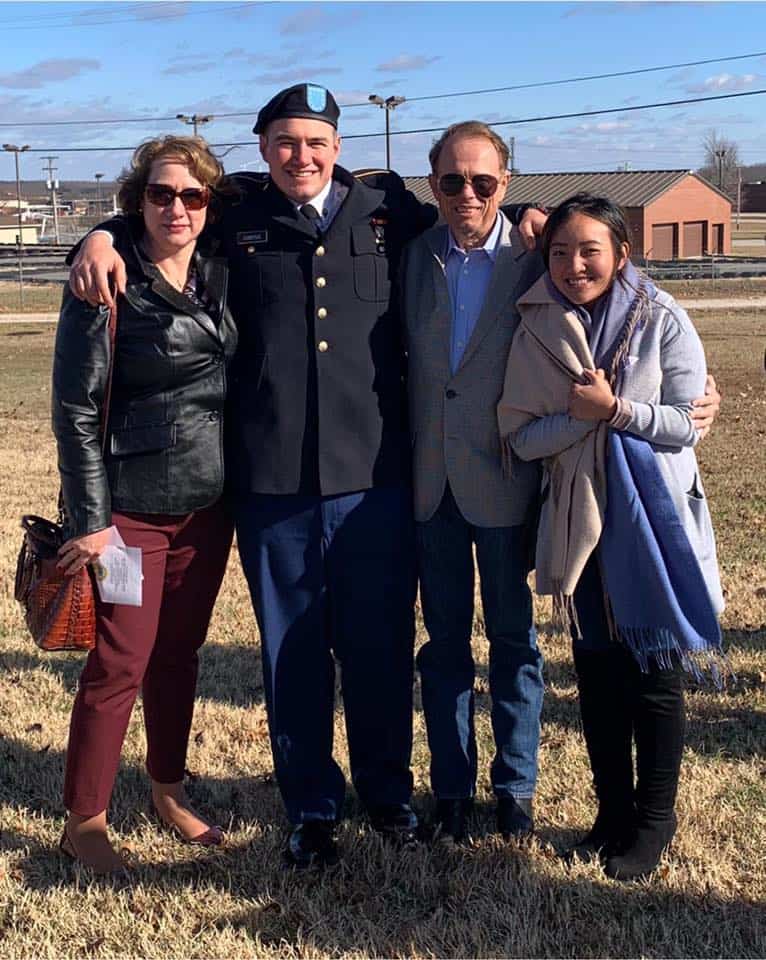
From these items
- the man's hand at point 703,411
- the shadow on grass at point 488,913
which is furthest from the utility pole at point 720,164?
the shadow on grass at point 488,913

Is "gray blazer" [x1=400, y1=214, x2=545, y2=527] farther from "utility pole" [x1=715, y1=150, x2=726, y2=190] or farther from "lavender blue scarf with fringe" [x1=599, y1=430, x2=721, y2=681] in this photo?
"utility pole" [x1=715, y1=150, x2=726, y2=190]

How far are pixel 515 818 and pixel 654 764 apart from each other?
1.92 feet

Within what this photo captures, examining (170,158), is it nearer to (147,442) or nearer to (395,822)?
(147,442)

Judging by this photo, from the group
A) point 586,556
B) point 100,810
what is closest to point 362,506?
point 586,556

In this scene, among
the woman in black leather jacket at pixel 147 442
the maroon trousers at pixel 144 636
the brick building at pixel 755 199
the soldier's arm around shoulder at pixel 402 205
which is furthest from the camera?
the brick building at pixel 755 199

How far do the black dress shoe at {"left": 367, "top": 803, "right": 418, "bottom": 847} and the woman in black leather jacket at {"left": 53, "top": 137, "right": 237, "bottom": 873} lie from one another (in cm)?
85

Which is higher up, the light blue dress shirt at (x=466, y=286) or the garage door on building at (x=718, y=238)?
the garage door on building at (x=718, y=238)

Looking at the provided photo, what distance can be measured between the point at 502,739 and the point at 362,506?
92 centimetres

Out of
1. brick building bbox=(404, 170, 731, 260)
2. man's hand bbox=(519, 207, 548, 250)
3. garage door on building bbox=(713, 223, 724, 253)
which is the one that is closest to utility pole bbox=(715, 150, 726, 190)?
garage door on building bbox=(713, 223, 724, 253)

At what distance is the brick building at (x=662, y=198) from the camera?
5684 cm

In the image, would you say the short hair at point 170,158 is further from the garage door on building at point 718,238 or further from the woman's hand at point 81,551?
the garage door on building at point 718,238

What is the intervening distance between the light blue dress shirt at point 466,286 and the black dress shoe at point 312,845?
1.56m

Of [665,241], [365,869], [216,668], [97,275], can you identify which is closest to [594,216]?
[97,275]

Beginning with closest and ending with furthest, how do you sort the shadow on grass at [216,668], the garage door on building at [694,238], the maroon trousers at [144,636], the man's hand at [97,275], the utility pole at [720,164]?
the man's hand at [97,275], the maroon trousers at [144,636], the shadow on grass at [216,668], the garage door on building at [694,238], the utility pole at [720,164]
